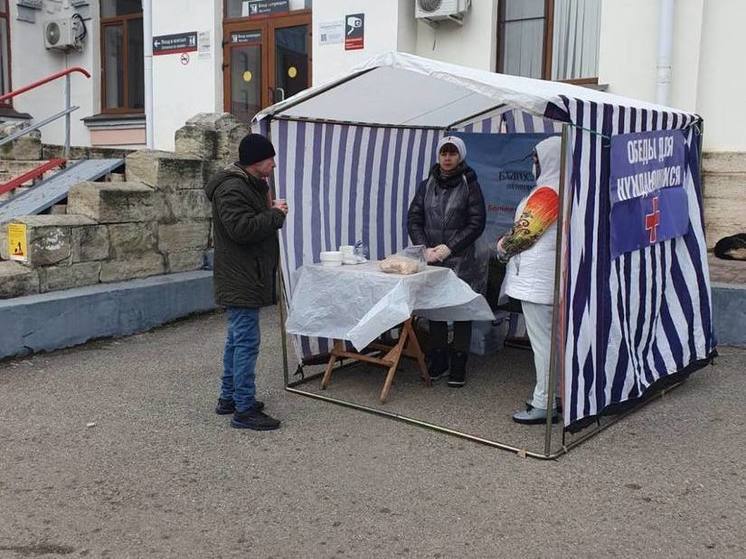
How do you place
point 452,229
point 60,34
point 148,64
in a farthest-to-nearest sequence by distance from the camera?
point 60,34 < point 148,64 < point 452,229

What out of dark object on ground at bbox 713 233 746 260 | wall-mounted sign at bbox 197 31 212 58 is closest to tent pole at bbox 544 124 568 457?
dark object on ground at bbox 713 233 746 260

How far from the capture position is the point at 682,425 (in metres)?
4.57

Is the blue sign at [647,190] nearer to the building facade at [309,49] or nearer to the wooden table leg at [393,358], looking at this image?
the wooden table leg at [393,358]

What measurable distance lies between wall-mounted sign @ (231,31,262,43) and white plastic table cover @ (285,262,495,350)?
5.87m

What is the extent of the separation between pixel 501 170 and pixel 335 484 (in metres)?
3.29

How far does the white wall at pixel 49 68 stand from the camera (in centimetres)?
1156

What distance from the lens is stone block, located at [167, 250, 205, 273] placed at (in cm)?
→ 735

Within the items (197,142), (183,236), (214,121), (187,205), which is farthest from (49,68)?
(183,236)

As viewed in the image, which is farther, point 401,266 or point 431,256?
point 431,256

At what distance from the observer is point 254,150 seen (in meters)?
4.29

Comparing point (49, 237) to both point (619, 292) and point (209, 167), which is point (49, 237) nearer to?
point (209, 167)

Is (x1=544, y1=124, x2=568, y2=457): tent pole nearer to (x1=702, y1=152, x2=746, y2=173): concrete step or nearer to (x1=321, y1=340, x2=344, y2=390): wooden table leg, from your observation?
(x1=321, y1=340, x2=344, y2=390): wooden table leg

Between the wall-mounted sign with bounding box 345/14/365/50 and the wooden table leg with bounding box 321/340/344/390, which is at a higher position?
the wall-mounted sign with bounding box 345/14/365/50

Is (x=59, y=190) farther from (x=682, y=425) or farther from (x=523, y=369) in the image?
(x=682, y=425)
